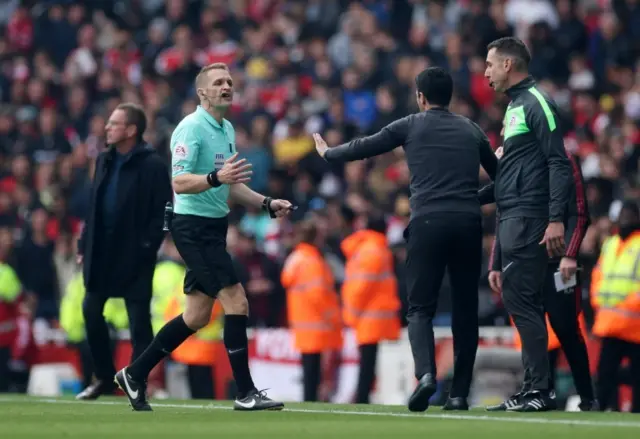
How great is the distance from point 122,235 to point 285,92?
10894 mm

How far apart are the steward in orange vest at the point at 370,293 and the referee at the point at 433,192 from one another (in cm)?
566

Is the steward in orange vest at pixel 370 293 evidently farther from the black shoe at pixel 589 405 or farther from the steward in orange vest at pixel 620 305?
the black shoe at pixel 589 405

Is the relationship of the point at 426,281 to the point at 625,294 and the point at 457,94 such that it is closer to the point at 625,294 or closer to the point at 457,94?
the point at 625,294

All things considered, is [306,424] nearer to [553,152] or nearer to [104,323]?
[553,152]

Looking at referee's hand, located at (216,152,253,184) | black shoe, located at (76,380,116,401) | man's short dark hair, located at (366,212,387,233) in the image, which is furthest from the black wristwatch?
man's short dark hair, located at (366,212,387,233)

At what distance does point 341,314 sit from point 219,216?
7570mm

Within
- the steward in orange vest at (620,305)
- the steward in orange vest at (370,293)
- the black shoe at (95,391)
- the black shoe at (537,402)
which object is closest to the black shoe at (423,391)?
the black shoe at (537,402)

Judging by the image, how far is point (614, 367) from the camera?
1462cm

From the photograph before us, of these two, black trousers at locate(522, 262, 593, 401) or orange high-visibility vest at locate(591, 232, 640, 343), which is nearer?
black trousers at locate(522, 262, 593, 401)

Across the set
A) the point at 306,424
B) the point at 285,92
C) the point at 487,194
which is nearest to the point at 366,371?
the point at 487,194

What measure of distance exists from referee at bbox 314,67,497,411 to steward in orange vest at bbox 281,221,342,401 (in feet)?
20.8

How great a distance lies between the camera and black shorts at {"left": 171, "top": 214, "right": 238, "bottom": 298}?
430 inches

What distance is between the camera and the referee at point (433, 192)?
36.1 feet

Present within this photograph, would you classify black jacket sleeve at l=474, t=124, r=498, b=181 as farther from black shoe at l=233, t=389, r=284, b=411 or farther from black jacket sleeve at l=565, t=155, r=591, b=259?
black shoe at l=233, t=389, r=284, b=411
